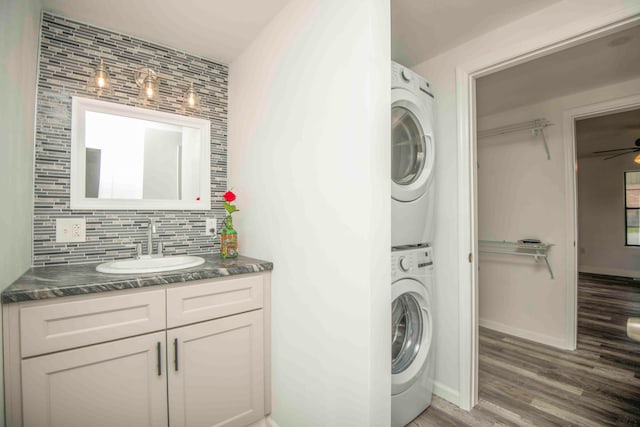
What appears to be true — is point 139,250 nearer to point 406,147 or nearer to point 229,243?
point 229,243

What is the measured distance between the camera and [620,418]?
1.59 m

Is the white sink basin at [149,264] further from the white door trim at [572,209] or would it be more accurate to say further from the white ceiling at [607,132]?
the white ceiling at [607,132]

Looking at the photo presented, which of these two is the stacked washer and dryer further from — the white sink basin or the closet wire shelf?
the closet wire shelf

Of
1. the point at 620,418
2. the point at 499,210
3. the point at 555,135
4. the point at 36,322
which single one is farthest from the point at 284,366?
the point at 555,135

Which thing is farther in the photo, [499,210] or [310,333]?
[499,210]

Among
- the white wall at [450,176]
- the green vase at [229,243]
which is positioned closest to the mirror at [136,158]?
the green vase at [229,243]

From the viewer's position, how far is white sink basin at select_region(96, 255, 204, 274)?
132 centimetres

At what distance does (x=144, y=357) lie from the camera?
1193 millimetres

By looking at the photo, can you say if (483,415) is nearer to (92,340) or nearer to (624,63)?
(92,340)

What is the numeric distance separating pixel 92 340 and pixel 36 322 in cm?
19

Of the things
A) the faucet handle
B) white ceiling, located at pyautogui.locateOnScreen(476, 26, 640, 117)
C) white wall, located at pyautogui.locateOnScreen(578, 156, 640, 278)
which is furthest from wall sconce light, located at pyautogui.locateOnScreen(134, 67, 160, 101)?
white wall, located at pyautogui.locateOnScreen(578, 156, 640, 278)

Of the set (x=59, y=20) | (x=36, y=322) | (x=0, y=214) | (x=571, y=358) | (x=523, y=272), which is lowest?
(x=571, y=358)

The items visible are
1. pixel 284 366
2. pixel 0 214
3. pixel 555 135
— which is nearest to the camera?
pixel 0 214

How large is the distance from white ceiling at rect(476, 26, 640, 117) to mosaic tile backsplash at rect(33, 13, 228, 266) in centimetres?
229
